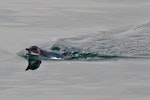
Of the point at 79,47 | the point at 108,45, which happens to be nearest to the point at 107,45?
the point at 108,45

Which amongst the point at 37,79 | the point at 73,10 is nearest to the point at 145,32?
the point at 73,10

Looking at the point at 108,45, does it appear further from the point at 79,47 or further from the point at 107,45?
the point at 79,47

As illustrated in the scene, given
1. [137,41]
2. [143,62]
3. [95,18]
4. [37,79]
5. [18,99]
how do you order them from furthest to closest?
[95,18] < [137,41] < [143,62] < [37,79] < [18,99]

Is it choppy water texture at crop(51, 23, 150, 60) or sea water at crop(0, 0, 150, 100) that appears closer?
sea water at crop(0, 0, 150, 100)

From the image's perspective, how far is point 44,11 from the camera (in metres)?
21.5

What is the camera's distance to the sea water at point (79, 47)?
13828mm

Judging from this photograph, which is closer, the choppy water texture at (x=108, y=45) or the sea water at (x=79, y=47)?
the sea water at (x=79, y=47)

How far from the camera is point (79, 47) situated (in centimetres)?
1858

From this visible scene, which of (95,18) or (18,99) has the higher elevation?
(95,18)

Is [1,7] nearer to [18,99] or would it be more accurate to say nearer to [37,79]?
[37,79]

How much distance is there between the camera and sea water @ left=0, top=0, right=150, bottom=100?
13828mm

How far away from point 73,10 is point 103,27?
230 cm

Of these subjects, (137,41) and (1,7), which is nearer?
(137,41)

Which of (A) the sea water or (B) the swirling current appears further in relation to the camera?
(B) the swirling current
